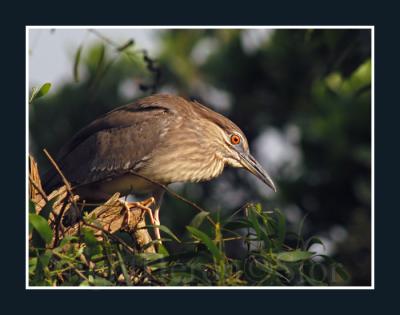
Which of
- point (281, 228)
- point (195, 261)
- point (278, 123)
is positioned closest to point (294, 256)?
point (281, 228)

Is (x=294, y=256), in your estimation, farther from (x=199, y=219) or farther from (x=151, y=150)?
(x=151, y=150)

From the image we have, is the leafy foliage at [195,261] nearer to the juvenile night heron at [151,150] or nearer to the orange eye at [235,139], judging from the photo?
the juvenile night heron at [151,150]

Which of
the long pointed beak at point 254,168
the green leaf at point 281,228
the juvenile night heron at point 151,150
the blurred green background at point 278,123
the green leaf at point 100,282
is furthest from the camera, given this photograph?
the blurred green background at point 278,123

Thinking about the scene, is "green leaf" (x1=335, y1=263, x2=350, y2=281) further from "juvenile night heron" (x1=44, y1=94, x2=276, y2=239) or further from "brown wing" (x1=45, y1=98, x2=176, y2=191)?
"brown wing" (x1=45, y1=98, x2=176, y2=191)

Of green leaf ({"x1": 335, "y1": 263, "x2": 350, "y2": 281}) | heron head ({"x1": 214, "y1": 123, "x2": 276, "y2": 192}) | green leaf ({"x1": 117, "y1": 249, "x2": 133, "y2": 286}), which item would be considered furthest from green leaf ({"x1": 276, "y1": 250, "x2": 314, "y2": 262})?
heron head ({"x1": 214, "y1": 123, "x2": 276, "y2": 192})

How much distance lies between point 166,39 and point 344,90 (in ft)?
8.96

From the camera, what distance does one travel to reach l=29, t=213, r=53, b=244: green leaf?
3.54m

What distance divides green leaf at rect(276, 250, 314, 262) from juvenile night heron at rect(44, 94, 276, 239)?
1548mm

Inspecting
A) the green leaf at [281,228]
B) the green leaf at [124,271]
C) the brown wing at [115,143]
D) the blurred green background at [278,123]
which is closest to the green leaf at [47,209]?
the green leaf at [124,271]

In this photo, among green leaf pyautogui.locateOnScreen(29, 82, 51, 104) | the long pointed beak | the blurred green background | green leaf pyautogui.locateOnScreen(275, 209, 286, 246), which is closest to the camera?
green leaf pyautogui.locateOnScreen(275, 209, 286, 246)

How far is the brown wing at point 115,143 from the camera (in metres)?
5.13

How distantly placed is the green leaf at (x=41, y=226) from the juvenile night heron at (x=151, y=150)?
4.68 ft

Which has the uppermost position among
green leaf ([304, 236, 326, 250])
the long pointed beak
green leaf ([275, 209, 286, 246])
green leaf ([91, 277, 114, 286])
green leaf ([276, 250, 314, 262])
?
the long pointed beak

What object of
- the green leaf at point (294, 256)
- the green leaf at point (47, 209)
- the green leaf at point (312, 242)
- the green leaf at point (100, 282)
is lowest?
the green leaf at point (100, 282)
